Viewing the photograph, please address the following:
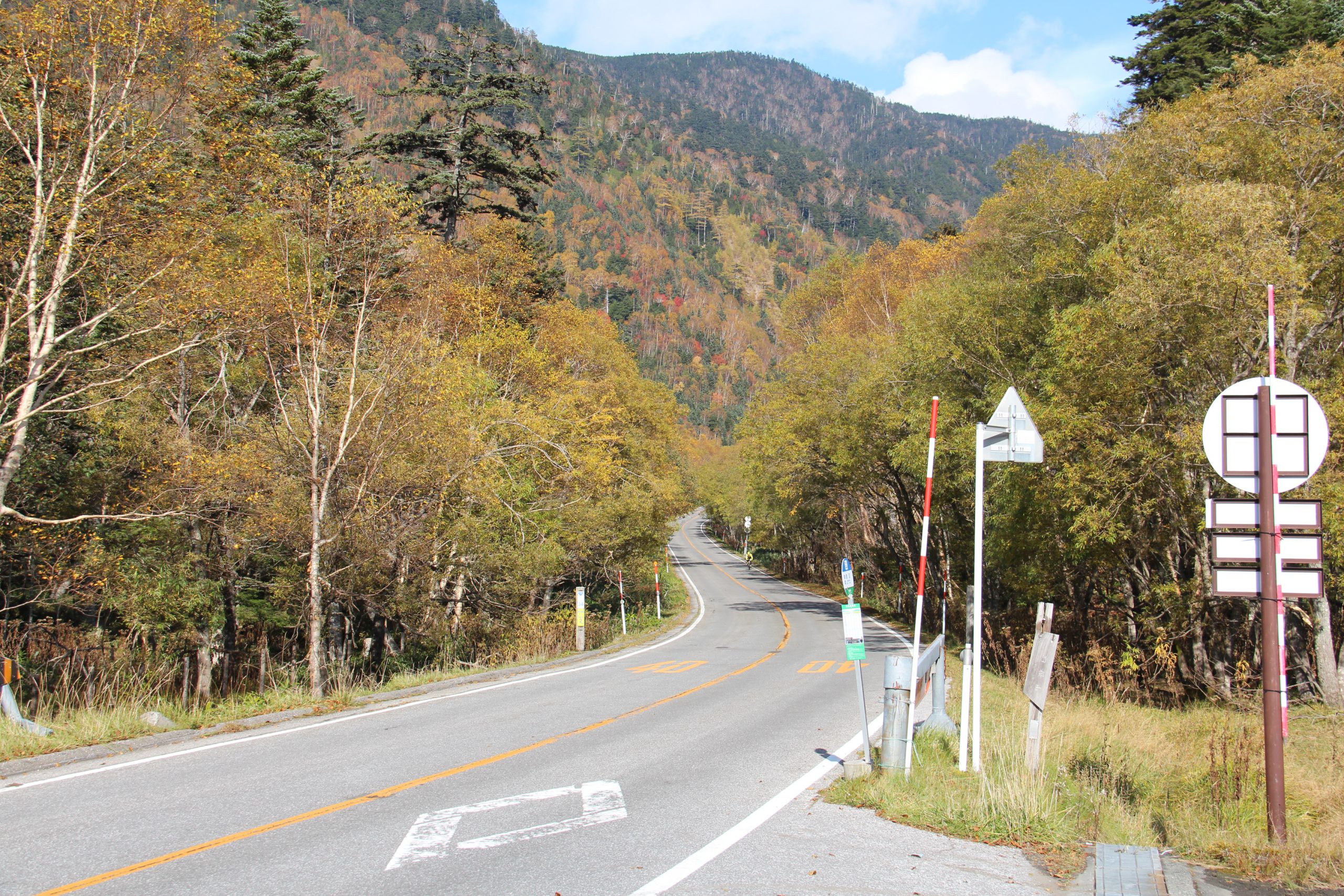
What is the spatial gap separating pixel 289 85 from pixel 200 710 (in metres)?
26.0

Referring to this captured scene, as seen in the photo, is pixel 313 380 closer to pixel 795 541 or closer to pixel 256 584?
pixel 256 584

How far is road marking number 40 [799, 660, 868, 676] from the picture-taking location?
57.1 ft

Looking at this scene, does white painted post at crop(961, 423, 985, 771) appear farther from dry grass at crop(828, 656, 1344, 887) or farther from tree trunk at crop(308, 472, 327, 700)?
tree trunk at crop(308, 472, 327, 700)

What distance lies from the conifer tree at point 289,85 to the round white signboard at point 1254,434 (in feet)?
93.7

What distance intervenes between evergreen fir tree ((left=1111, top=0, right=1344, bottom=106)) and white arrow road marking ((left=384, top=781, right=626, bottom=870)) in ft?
76.7

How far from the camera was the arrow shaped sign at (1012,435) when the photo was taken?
24.2 ft

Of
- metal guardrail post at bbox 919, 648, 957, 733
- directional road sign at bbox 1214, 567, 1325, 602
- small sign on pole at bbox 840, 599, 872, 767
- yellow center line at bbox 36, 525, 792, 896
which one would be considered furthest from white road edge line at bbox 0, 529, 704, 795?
directional road sign at bbox 1214, 567, 1325, 602

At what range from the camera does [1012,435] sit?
7512 millimetres

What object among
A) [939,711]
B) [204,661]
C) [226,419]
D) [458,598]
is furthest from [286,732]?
[458,598]

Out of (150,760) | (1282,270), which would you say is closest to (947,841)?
(150,760)

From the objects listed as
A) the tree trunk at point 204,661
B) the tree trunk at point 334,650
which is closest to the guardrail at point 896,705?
the tree trunk at point 334,650

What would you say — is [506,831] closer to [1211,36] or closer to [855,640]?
[855,640]

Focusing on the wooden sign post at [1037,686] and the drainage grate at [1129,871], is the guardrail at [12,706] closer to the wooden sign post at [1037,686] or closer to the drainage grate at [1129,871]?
the wooden sign post at [1037,686]

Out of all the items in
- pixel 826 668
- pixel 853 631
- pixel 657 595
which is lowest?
pixel 657 595
